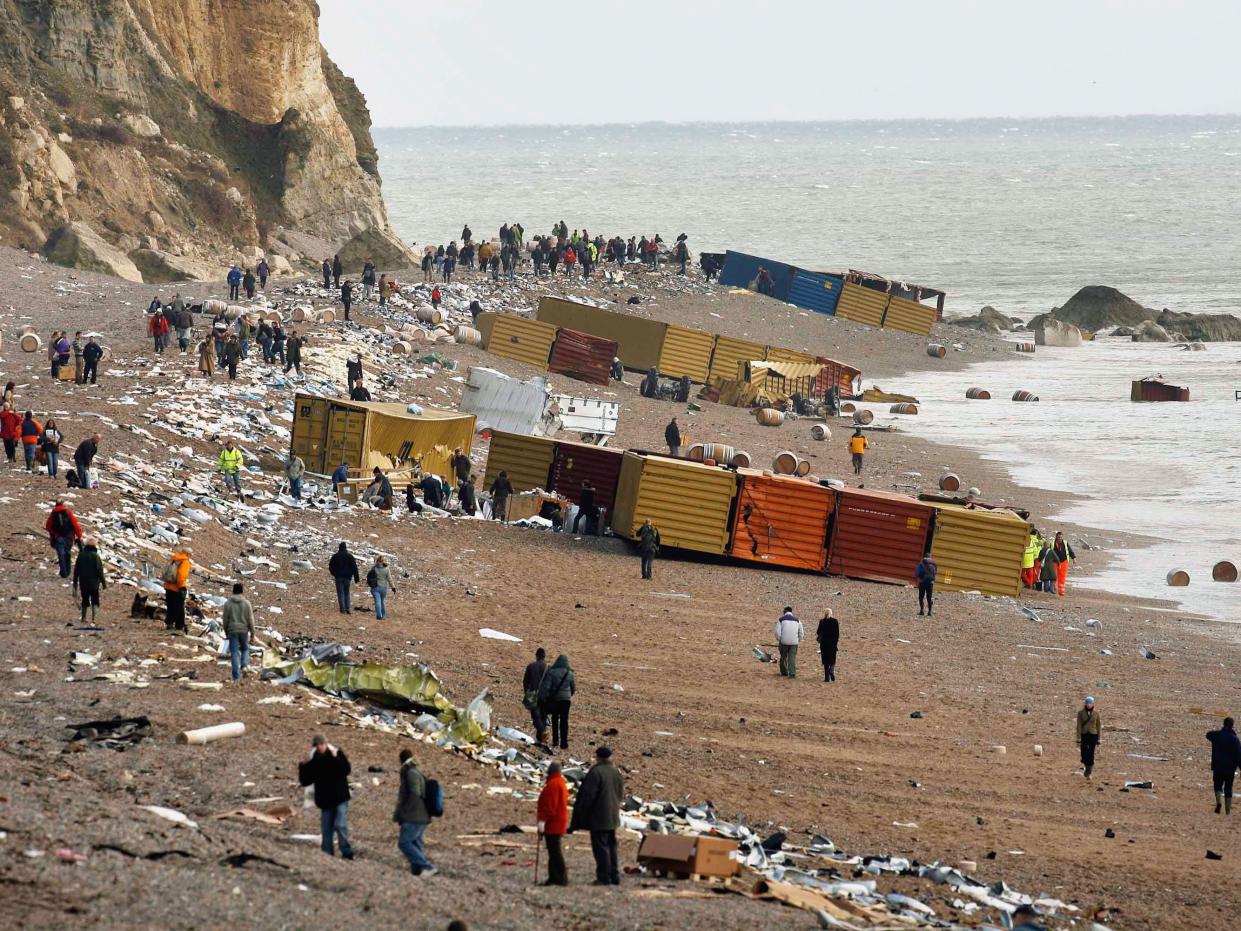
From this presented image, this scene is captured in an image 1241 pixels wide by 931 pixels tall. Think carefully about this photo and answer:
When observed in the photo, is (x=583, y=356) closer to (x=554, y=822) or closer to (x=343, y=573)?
(x=343, y=573)

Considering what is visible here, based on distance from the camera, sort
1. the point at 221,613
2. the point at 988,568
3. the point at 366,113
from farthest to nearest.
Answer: the point at 366,113
the point at 988,568
the point at 221,613

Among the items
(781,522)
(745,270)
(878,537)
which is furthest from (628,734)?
(745,270)

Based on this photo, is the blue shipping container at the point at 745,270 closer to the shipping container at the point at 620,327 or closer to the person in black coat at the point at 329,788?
the shipping container at the point at 620,327

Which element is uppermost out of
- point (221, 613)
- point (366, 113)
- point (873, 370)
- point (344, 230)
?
point (366, 113)

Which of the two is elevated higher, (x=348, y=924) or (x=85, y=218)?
(x=85, y=218)

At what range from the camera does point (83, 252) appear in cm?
5028

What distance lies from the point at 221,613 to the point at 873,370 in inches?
1539

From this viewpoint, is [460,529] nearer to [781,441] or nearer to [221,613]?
[221,613]

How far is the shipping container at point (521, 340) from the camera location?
45.5 meters

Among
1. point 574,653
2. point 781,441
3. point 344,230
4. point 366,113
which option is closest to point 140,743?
point 574,653

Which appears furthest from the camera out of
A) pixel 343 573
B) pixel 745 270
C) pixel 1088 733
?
pixel 745 270

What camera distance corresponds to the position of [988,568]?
27.5 meters

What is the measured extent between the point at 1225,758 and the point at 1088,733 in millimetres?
1380

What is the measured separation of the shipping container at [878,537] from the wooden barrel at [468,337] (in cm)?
1952
